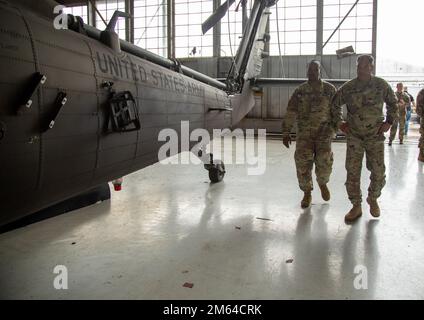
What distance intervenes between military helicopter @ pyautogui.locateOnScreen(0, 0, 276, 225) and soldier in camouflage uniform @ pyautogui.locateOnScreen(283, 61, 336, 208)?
4.84ft

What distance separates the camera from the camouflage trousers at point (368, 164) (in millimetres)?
3254

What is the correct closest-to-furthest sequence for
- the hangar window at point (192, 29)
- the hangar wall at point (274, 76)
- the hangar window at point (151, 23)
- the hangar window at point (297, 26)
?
the hangar wall at point (274, 76), the hangar window at point (297, 26), the hangar window at point (192, 29), the hangar window at point (151, 23)

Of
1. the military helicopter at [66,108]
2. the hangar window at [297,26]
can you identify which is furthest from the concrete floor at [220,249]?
the hangar window at [297,26]

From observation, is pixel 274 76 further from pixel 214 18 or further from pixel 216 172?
pixel 216 172

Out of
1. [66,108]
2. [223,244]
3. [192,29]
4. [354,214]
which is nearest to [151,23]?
[192,29]

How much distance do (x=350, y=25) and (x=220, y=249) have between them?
1187 cm

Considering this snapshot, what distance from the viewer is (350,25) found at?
40.0 feet

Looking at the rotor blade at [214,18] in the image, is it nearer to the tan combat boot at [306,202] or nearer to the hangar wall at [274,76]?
the tan combat boot at [306,202]

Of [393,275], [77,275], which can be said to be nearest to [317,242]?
[393,275]

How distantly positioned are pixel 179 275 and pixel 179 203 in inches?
68.0

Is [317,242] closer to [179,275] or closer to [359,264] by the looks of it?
[359,264]

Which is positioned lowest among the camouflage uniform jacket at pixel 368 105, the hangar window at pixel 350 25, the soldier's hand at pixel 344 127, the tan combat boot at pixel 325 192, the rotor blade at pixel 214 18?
the tan combat boot at pixel 325 192
